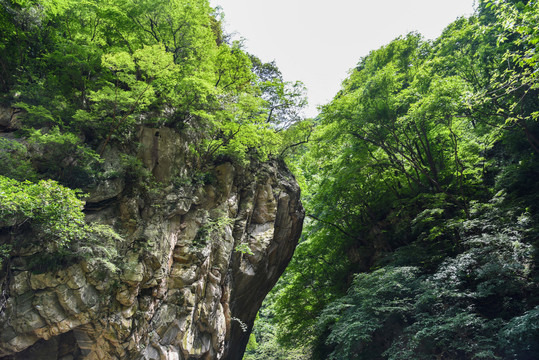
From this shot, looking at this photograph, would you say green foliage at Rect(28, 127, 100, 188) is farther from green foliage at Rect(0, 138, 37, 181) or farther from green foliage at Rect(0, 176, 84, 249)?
green foliage at Rect(0, 176, 84, 249)

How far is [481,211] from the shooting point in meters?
10.3

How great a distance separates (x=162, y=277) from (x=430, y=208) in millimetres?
10709

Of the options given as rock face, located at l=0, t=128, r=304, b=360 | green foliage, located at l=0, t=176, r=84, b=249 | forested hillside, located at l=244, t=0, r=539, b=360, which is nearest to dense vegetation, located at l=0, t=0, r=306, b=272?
green foliage, located at l=0, t=176, r=84, b=249

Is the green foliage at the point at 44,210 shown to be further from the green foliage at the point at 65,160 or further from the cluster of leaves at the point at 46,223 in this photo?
the green foliage at the point at 65,160

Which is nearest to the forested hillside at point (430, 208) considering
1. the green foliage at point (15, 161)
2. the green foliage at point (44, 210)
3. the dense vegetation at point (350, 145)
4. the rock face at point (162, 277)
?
the dense vegetation at point (350, 145)

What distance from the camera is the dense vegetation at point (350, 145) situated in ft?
23.0

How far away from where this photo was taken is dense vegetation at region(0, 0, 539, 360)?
7.01 m

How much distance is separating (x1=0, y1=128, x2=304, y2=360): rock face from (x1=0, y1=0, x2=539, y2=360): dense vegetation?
21.3 inches

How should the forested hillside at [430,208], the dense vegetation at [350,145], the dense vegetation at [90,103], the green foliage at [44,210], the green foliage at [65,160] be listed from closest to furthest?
the green foliage at [44,210] → the dense vegetation at [90,103] → the dense vegetation at [350,145] → the green foliage at [65,160] → the forested hillside at [430,208]

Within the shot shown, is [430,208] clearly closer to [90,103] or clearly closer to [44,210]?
[44,210]

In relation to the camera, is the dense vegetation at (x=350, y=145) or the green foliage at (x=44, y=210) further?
the dense vegetation at (x=350, y=145)

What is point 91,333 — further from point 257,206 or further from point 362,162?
point 362,162

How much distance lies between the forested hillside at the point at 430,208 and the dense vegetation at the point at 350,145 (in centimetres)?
7

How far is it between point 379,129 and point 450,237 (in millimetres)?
5141
